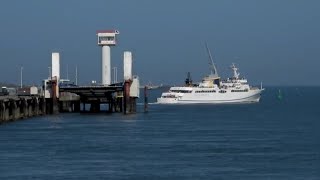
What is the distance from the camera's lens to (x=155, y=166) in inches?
2165

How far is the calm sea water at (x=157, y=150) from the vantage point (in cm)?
5197

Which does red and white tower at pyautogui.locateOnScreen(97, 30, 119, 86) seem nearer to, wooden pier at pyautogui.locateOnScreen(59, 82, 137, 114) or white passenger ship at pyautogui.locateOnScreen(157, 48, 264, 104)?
wooden pier at pyautogui.locateOnScreen(59, 82, 137, 114)

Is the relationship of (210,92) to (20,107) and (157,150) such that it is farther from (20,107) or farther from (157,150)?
(157,150)

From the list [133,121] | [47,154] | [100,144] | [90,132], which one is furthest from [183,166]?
[133,121]

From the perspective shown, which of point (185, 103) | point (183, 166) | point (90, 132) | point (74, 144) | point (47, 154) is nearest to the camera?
point (183, 166)

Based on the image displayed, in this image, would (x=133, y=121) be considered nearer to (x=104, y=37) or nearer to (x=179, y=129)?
(x=179, y=129)

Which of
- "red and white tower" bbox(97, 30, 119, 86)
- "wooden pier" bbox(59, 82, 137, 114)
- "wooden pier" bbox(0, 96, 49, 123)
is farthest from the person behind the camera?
"red and white tower" bbox(97, 30, 119, 86)

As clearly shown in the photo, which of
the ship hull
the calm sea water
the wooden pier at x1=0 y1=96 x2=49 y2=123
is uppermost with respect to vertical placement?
the ship hull

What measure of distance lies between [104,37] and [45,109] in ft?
44.3

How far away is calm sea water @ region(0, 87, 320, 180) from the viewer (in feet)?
171

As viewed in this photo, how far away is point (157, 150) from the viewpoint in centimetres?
6512

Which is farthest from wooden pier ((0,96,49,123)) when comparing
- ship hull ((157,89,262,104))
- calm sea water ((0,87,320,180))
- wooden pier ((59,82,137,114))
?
ship hull ((157,89,262,104))

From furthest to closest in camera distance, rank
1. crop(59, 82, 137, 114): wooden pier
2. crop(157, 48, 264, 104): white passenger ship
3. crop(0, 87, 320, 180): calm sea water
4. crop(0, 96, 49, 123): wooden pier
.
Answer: crop(157, 48, 264, 104): white passenger ship < crop(59, 82, 137, 114): wooden pier < crop(0, 96, 49, 123): wooden pier < crop(0, 87, 320, 180): calm sea water

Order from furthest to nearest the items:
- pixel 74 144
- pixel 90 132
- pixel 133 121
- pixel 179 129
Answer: pixel 133 121, pixel 179 129, pixel 90 132, pixel 74 144
